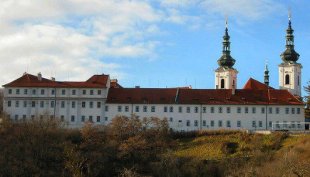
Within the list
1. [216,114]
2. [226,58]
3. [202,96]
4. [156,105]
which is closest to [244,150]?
[216,114]

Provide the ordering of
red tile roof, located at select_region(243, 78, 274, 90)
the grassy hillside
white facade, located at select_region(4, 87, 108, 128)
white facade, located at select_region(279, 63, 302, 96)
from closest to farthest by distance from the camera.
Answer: the grassy hillside
white facade, located at select_region(4, 87, 108, 128)
red tile roof, located at select_region(243, 78, 274, 90)
white facade, located at select_region(279, 63, 302, 96)

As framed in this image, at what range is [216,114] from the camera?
76.2 m

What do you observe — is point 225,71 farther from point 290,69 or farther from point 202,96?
point 202,96

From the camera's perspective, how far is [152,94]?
259 ft

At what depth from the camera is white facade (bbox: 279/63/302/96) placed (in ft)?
290

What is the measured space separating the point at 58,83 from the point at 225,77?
28394 mm

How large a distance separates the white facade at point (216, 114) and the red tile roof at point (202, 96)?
63cm

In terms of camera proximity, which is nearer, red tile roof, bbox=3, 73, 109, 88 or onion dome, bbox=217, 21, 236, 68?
red tile roof, bbox=3, 73, 109, 88

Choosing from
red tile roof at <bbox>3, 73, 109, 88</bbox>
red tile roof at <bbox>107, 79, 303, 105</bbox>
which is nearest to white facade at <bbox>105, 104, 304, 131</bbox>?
red tile roof at <bbox>107, 79, 303, 105</bbox>

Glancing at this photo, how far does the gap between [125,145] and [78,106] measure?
1777 cm

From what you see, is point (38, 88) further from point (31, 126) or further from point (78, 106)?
point (31, 126)

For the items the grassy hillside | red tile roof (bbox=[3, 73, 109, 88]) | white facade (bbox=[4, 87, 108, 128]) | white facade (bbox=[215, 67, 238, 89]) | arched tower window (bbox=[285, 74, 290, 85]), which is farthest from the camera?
white facade (bbox=[215, 67, 238, 89])

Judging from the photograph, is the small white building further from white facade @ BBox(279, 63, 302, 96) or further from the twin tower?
white facade @ BBox(279, 63, 302, 96)

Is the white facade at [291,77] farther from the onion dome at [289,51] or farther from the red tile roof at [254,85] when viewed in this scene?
the red tile roof at [254,85]
